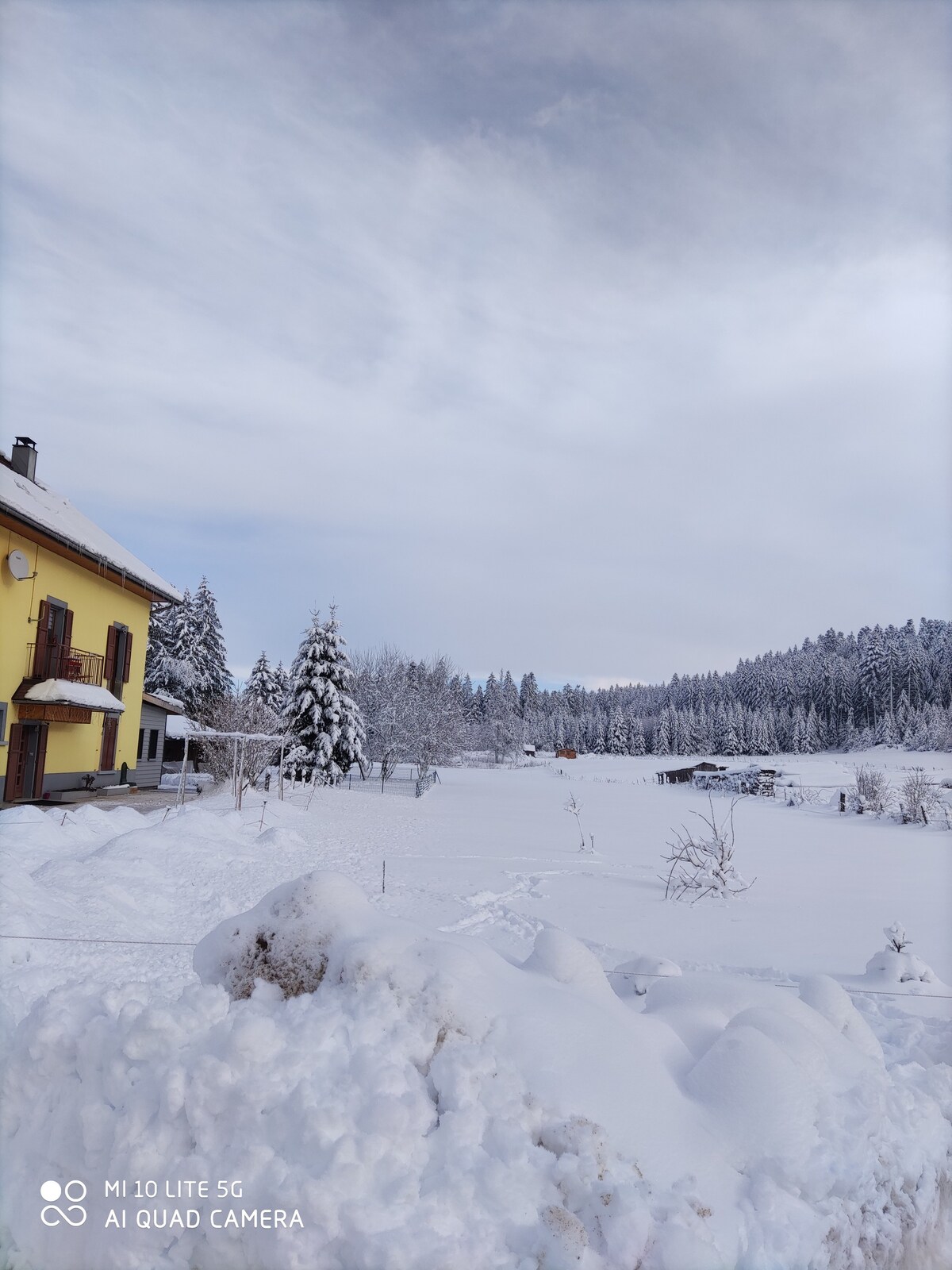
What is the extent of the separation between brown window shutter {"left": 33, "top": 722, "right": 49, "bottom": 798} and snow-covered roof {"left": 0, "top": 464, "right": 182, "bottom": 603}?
14.1 feet

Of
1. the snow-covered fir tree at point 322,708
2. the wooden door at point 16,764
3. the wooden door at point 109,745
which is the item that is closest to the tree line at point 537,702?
the snow-covered fir tree at point 322,708

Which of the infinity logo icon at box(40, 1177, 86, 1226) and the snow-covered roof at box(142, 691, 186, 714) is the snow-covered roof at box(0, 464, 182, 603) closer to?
the snow-covered roof at box(142, 691, 186, 714)

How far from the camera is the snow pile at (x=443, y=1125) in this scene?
2082 mm

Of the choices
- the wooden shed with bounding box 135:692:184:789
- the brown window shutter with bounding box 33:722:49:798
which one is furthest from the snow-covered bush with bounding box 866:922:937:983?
the wooden shed with bounding box 135:692:184:789

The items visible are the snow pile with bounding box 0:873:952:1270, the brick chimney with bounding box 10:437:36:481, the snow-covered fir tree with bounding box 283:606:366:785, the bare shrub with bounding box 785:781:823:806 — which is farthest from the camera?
the bare shrub with bounding box 785:781:823:806

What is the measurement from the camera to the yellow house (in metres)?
15.4

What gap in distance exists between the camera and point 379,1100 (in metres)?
2.28

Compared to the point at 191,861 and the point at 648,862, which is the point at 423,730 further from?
the point at 191,861

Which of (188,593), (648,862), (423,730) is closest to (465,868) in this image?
(648,862)

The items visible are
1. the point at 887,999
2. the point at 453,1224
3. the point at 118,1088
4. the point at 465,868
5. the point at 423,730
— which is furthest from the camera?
the point at 423,730

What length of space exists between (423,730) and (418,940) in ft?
113

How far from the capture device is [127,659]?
21.2 metres

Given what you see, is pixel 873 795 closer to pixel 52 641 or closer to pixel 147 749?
pixel 52 641

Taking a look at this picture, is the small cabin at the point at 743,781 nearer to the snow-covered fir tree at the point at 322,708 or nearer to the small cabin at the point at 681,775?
the small cabin at the point at 681,775
